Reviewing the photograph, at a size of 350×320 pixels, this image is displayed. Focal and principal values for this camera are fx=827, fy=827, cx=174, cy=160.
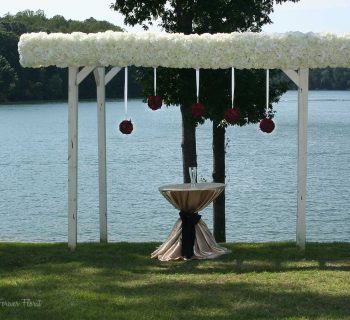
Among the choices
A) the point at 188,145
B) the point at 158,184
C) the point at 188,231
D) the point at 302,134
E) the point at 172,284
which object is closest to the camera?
the point at 172,284

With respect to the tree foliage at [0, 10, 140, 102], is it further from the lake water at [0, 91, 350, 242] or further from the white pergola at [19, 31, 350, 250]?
the white pergola at [19, 31, 350, 250]

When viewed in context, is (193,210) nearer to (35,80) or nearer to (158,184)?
(158,184)

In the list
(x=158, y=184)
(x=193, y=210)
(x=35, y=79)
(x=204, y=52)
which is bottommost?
(x=158, y=184)

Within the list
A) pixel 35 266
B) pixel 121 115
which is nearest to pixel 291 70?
pixel 35 266

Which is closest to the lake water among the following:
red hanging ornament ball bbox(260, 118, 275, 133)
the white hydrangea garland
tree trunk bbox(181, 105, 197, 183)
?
tree trunk bbox(181, 105, 197, 183)

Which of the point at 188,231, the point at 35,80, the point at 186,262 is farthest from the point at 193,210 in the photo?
the point at 35,80

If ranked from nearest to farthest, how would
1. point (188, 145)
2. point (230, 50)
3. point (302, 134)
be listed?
1. point (230, 50)
2. point (302, 134)
3. point (188, 145)

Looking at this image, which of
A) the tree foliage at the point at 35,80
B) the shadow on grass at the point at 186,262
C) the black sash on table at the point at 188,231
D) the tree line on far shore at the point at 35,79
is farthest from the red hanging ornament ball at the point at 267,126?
the tree foliage at the point at 35,80

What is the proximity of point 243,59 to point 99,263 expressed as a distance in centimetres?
317

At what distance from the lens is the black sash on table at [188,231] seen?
10.8 meters

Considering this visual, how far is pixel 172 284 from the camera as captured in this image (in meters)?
8.98

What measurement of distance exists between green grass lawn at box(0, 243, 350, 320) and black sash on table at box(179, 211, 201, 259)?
228mm

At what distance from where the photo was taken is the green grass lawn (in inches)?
305

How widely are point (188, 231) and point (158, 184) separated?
879 inches
